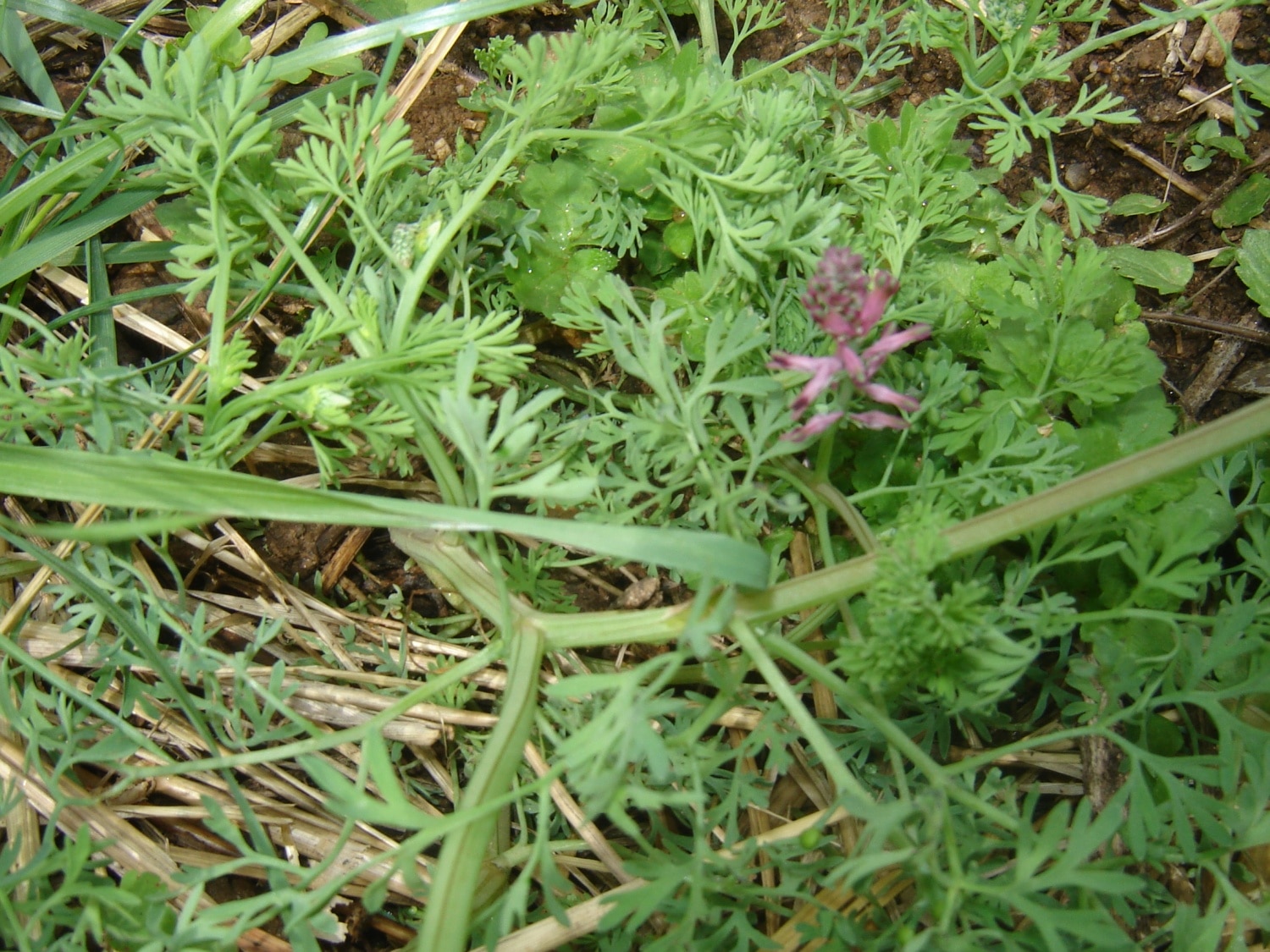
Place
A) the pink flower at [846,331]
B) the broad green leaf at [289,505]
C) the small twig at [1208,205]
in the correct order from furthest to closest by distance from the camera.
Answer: the small twig at [1208,205] → the pink flower at [846,331] → the broad green leaf at [289,505]

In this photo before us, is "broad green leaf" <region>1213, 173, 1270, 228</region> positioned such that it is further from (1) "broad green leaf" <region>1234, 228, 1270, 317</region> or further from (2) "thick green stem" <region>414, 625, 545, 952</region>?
(2) "thick green stem" <region>414, 625, 545, 952</region>

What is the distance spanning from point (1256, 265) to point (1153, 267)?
0.25m

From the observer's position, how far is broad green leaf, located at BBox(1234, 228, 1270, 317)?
2430 mm

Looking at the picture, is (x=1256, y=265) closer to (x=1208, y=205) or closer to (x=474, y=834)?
(x=1208, y=205)

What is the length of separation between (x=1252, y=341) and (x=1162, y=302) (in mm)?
244

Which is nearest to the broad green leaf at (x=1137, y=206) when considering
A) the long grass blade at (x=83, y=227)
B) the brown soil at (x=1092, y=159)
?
the brown soil at (x=1092, y=159)

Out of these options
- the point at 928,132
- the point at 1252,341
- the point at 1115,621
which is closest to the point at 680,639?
the point at 1115,621

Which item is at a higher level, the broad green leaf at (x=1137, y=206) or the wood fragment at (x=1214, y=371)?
the broad green leaf at (x=1137, y=206)

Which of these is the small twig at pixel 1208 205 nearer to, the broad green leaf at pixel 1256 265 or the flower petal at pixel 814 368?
the broad green leaf at pixel 1256 265

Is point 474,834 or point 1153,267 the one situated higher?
point 1153,267

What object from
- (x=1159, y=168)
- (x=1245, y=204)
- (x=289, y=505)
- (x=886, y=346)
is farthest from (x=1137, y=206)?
(x=289, y=505)

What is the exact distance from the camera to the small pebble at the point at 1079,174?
262cm

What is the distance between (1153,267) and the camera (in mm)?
2496

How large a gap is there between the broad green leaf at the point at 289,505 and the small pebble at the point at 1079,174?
5.87 feet
